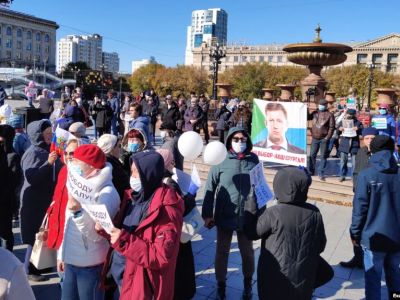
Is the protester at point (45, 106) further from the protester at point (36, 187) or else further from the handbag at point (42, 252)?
the handbag at point (42, 252)

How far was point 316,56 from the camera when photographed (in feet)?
53.4

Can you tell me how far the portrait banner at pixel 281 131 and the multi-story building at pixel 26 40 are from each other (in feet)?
346

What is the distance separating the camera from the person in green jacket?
4.02 m

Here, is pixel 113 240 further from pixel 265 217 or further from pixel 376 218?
pixel 376 218

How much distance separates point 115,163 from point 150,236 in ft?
5.07

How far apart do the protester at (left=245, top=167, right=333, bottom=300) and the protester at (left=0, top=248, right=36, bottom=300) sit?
6.25 ft

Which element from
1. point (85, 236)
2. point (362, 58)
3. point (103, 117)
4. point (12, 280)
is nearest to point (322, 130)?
point (85, 236)

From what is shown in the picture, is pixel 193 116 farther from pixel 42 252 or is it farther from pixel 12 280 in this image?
pixel 12 280

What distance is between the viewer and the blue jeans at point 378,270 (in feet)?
12.0

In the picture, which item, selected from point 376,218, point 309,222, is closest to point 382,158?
point 376,218

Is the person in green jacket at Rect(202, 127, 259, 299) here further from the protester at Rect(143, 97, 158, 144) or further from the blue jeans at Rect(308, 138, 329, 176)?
the protester at Rect(143, 97, 158, 144)

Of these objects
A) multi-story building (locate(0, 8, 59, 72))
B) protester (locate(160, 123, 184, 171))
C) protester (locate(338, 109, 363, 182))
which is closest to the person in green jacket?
protester (locate(160, 123, 184, 171))

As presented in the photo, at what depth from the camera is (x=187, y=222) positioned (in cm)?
301

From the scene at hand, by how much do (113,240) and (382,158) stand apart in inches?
102
